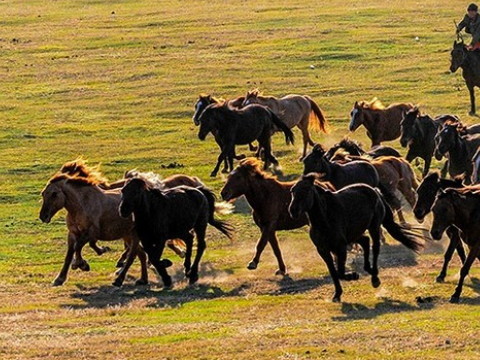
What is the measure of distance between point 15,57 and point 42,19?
47.8 ft

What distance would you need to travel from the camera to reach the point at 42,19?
73.8 meters

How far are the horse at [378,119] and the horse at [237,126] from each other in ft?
6.38

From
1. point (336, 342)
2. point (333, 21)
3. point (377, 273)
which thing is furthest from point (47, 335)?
point (333, 21)

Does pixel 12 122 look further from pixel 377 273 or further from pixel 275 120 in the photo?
pixel 377 273

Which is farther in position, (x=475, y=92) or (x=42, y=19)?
(x=42, y=19)

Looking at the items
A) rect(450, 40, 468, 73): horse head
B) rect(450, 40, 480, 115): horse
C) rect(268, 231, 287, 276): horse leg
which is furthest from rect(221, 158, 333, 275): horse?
rect(450, 40, 468, 73): horse head

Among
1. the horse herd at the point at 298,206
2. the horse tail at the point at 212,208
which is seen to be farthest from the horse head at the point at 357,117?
the horse tail at the point at 212,208

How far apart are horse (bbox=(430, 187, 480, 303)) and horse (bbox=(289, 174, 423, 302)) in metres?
1.53

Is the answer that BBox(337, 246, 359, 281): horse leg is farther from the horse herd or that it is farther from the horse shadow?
the horse shadow

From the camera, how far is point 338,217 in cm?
1994

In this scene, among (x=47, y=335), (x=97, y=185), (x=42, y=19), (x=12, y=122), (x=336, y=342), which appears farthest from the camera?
(x=42, y=19)

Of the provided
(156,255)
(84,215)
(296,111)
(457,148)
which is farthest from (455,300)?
(296,111)

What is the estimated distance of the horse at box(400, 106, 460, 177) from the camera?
102 feet

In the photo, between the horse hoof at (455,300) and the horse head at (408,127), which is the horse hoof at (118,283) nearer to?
the horse hoof at (455,300)
